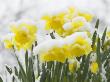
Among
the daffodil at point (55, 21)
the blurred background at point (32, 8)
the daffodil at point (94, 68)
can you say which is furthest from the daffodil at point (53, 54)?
the blurred background at point (32, 8)

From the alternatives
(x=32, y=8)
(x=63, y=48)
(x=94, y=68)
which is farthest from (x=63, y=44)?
(x=32, y=8)

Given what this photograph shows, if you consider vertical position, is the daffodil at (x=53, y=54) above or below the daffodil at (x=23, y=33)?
below

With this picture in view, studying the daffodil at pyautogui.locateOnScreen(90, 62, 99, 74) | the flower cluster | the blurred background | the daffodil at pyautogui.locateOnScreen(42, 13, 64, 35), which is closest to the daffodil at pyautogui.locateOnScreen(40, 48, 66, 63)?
the flower cluster

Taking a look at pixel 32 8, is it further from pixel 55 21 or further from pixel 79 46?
pixel 79 46

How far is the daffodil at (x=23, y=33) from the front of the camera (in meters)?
1.32

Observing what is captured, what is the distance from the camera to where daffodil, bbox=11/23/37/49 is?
1.32m

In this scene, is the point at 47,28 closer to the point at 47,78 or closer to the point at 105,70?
the point at 47,78

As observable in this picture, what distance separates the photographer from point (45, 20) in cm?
134

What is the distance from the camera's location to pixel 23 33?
132cm

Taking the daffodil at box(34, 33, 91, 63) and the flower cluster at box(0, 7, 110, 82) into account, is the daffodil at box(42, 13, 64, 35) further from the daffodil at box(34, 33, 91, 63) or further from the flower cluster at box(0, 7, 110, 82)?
the daffodil at box(34, 33, 91, 63)

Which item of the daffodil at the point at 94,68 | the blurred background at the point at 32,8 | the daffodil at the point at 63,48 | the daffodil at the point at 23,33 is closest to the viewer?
the daffodil at the point at 63,48

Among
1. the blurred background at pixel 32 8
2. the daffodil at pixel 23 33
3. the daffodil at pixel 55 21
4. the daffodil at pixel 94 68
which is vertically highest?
the daffodil at pixel 55 21

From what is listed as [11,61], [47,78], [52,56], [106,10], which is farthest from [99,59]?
[106,10]

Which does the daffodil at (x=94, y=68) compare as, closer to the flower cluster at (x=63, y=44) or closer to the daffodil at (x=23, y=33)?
the flower cluster at (x=63, y=44)
